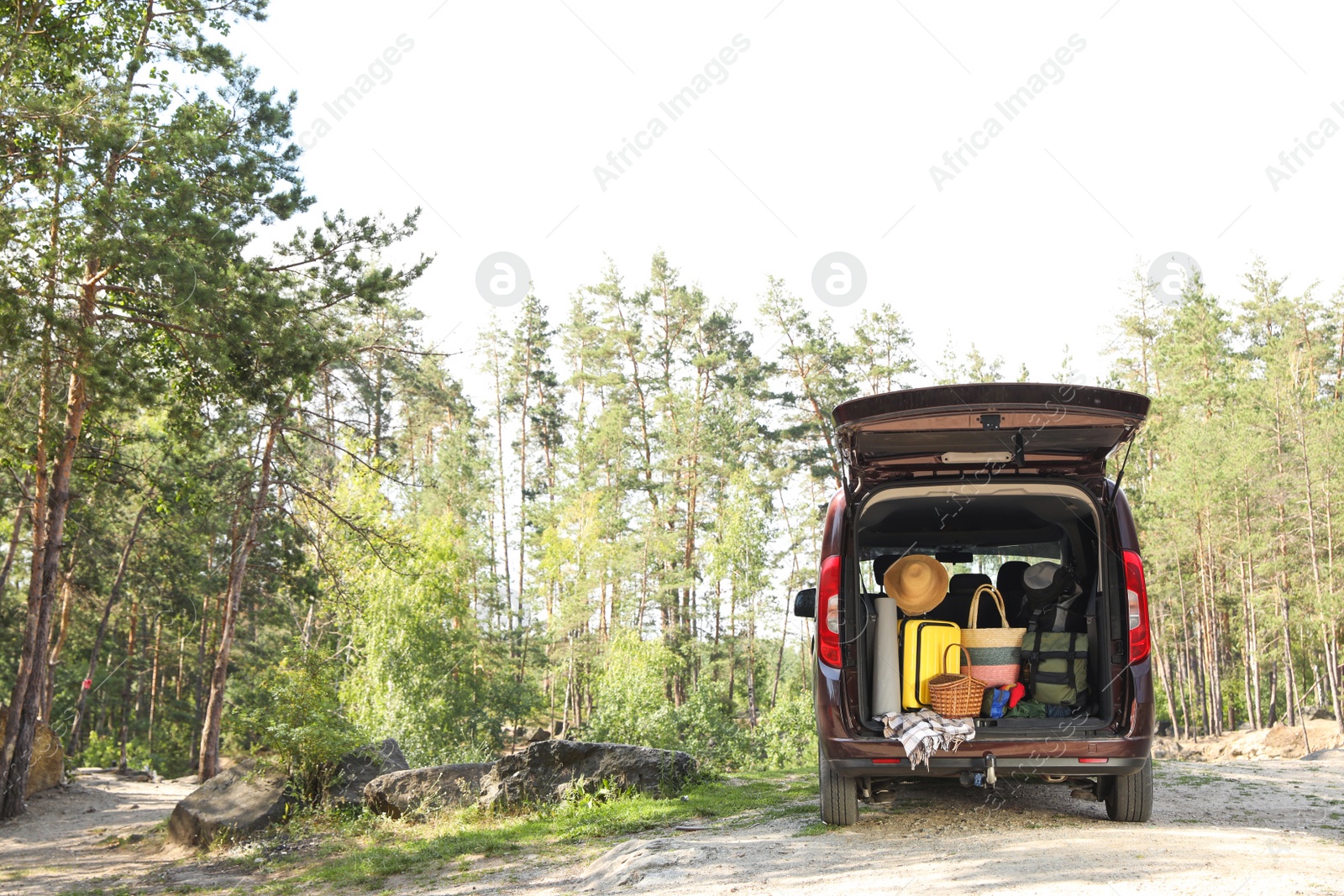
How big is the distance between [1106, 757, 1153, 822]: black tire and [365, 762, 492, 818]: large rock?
566cm

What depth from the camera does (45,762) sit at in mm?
15891

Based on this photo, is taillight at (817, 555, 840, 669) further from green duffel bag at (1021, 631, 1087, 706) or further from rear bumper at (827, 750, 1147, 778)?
green duffel bag at (1021, 631, 1087, 706)

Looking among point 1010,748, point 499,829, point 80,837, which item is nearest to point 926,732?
point 1010,748

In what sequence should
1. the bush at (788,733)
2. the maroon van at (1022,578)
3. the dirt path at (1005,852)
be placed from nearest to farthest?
1. the dirt path at (1005,852)
2. the maroon van at (1022,578)
3. the bush at (788,733)

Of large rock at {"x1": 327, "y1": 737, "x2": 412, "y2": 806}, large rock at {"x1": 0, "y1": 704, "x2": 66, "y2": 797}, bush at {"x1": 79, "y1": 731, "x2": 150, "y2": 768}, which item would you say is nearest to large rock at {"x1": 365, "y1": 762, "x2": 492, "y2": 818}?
large rock at {"x1": 327, "y1": 737, "x2": 412, "y2": 806}

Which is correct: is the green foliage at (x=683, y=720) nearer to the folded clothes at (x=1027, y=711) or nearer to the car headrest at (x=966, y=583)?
the car headrest at (x=966, y=583)

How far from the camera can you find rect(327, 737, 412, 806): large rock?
9703mm

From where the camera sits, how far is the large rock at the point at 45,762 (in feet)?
51.0

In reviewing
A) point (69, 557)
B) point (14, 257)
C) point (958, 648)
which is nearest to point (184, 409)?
point (14, 257)

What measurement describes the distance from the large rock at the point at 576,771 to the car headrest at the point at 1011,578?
370 centimetres

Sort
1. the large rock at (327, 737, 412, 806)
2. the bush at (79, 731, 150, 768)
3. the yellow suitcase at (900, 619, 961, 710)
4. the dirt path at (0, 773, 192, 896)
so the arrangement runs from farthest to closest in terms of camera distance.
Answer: the bush at (79, 731, 150, 768) → the large rock at (327, 737, 412, 806) → the dirt path at (0, 773, 192, 896) → the yellow suitcase at (900, 619, 961, 710)

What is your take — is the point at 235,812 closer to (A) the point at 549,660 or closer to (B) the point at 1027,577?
(B) the point at 1027,577

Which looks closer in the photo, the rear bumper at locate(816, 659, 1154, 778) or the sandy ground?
the sandy ground

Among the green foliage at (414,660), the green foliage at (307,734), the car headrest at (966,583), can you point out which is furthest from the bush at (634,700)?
the car headrest at (966,583)
